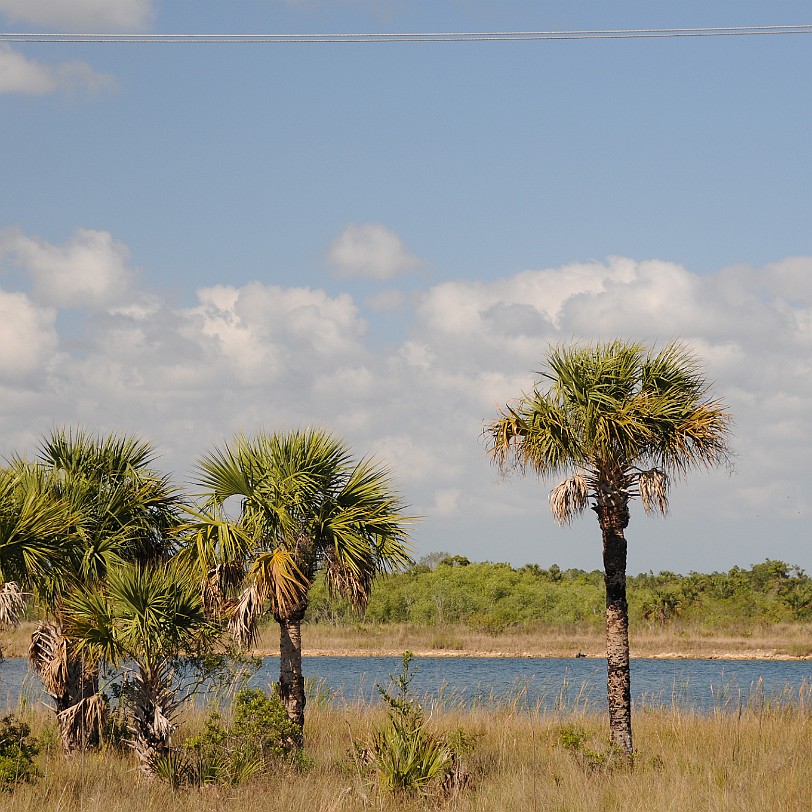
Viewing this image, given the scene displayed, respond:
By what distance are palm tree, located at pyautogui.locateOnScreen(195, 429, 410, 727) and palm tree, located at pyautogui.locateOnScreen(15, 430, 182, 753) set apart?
1.29 m

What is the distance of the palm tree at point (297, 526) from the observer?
50.3 ft

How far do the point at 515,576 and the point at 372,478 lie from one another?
2644 inches

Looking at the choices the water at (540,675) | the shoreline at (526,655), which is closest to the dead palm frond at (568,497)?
the water at (540,675)

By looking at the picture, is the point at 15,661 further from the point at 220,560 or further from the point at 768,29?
the point at 768,29

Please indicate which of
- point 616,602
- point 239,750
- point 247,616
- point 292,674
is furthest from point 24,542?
point 616,602

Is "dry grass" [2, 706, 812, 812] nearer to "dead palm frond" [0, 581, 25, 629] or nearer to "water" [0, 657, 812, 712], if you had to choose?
"dead palm frond" [0, 581, 25, 629]

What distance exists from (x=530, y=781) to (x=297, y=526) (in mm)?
5136

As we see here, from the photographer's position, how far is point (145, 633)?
1339 cm

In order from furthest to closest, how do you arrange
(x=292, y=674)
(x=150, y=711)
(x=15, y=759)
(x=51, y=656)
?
(x=292, y=674) → (x=51, y=656) → (x=150, y=711) → (x=15, y=759)

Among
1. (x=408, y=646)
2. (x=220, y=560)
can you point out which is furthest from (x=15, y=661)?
(x=220, y=560)

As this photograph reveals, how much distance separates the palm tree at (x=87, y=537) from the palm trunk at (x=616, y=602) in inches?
275

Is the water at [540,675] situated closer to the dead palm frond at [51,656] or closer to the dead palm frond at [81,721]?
the dead palm frond at [51,656]

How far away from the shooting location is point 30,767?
1243cm

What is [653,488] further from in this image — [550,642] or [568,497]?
[550,642]
